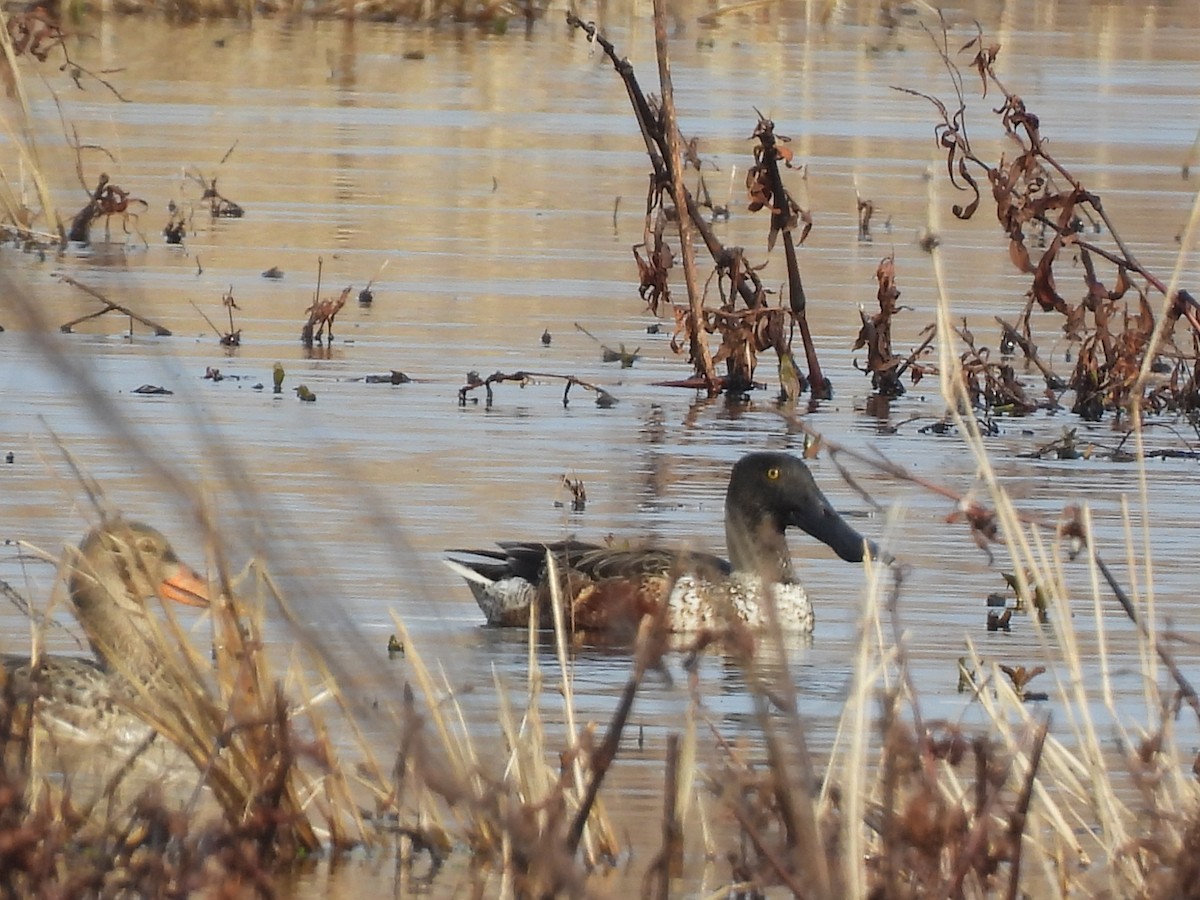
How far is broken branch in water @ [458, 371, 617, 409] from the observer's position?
1113 centimetres

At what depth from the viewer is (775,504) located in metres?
8.72

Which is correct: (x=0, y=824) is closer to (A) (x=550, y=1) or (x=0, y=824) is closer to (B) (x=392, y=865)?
(B) (x=392, y=865)

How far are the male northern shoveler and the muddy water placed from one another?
155mm

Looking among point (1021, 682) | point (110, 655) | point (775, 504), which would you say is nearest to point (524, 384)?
point (775, 504)

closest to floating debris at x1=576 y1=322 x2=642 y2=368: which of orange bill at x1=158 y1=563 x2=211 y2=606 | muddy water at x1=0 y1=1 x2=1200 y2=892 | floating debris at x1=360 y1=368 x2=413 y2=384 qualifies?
muddy water at x1=0 y1=1 x2=1200 y2=892

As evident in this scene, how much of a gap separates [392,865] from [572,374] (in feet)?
22.1

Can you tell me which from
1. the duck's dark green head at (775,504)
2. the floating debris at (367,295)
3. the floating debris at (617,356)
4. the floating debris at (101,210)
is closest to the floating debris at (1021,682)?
the duck's dark green head at (775,504)

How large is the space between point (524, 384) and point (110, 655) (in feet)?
21.4

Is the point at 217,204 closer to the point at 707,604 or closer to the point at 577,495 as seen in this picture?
the point at 577,495

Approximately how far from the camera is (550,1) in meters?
34.1

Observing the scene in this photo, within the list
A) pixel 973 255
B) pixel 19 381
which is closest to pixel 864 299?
pixel 973 255

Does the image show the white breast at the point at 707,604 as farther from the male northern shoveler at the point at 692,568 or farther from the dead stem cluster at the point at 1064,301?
the dead stem cluster at the point at 1064,301

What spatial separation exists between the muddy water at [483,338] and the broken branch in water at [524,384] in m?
0.10

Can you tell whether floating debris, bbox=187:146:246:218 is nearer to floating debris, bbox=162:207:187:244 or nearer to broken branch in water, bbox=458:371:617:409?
floating debris, bbox=162:207:187:244
